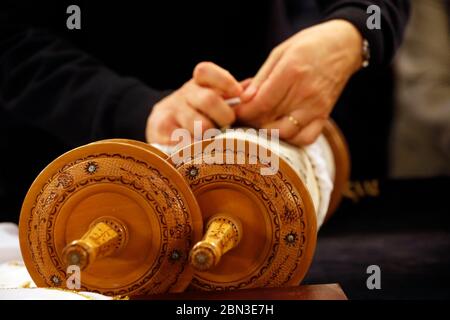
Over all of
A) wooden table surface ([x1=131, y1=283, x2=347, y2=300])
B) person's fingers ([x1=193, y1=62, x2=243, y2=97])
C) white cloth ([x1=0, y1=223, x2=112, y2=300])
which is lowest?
wooden table surface ([x1=131, y1=283, x2=347, y2=300])

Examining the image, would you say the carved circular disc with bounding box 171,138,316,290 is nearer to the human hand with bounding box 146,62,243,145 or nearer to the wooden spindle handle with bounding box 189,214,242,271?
the wooden spindle handle with bounding box 189,214,242,271

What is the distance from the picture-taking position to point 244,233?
481 mm

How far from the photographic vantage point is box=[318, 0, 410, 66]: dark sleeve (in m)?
0.71

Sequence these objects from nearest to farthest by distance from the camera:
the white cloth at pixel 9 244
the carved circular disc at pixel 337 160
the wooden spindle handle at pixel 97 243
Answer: the wooden spindle handle at pixel 97 243, the white cloth at pixel 9 244, the carved circular disc at pixel 337 160

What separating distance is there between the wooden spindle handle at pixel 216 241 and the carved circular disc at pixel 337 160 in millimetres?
472

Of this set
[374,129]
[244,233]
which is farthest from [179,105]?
[374,129]

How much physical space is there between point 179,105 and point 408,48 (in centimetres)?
119

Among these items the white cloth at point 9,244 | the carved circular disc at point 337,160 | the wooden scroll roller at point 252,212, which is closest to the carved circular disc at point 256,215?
the wooden scroll roller at point 252,212

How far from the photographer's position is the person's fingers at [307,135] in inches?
25.6

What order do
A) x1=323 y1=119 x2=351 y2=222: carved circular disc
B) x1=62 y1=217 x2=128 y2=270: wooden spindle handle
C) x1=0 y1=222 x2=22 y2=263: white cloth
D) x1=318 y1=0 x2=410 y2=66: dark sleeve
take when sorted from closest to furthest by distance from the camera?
x1=62 y1=217 x2=128 y2=270: wooden spindle handle → x1=0 y1=222 x2=22 y2=263: white cloth → x1=318 y1=0 x2=410 y2=66: dark sleeve → x1=323 y1=119 x2=351 y2=222: carved circular disc

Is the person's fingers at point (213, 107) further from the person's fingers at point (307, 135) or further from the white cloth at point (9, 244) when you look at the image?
the white cloth at point (9, 244)

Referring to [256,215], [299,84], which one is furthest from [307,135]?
[256,215]

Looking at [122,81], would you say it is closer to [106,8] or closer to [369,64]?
[106,8]

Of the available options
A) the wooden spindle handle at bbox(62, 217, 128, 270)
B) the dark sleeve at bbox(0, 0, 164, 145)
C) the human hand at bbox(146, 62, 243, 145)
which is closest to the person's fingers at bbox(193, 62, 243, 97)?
the human hand at bbox(146, 62, 243, 145)
